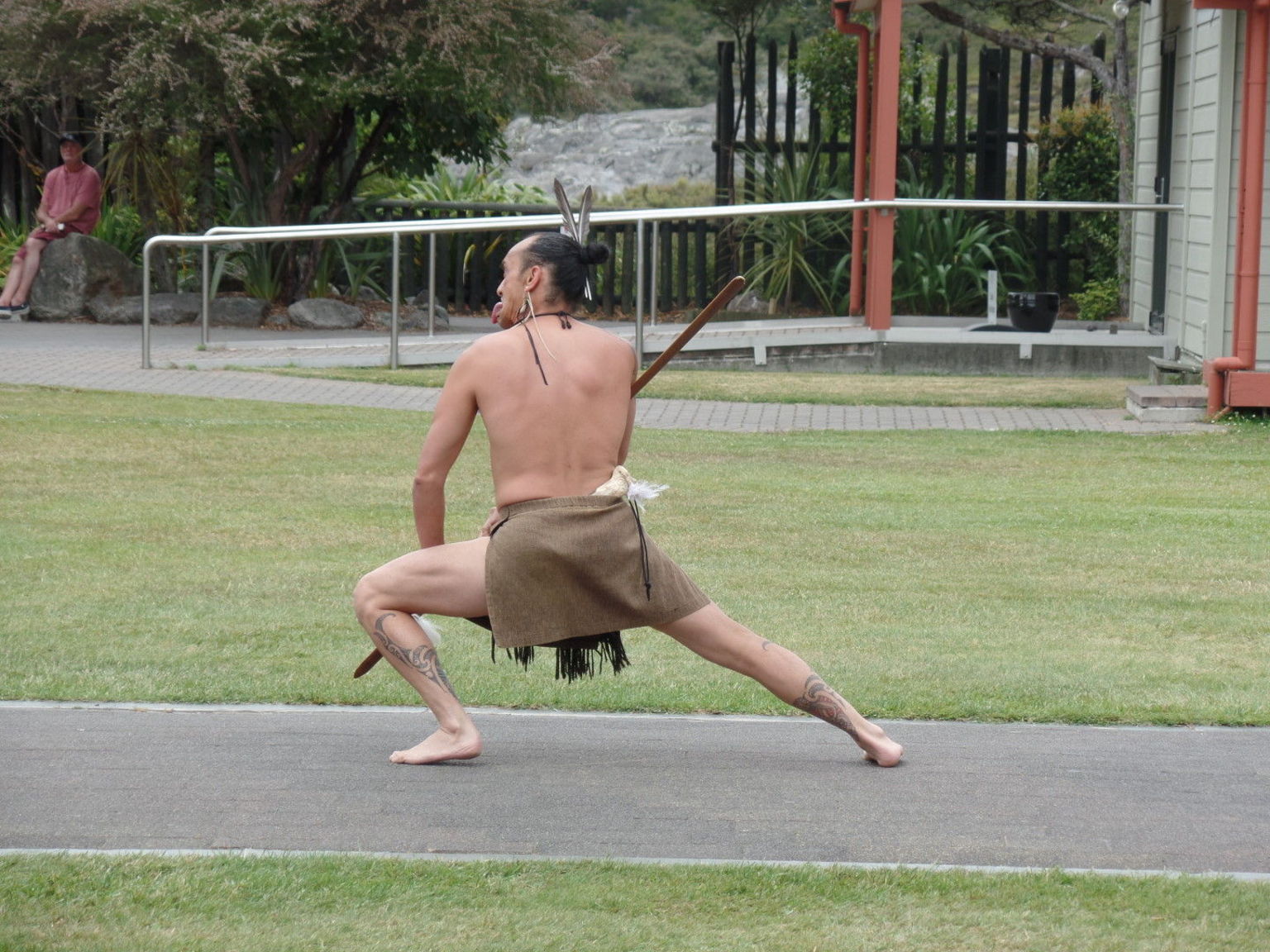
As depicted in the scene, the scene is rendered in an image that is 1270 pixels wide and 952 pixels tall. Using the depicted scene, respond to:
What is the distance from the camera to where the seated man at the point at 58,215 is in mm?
17891

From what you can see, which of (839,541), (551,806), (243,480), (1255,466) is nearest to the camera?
(551,806)

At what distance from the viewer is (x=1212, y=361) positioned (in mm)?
12141

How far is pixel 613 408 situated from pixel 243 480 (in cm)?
538

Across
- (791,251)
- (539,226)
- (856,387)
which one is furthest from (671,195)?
(856,387)

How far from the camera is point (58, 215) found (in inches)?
715

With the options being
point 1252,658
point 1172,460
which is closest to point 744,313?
point 1172,460

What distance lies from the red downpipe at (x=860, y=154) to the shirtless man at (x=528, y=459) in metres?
11.2

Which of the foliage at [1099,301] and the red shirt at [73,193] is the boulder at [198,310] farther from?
the foliage at [1099,301]

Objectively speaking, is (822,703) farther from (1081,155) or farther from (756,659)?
(1081,155)

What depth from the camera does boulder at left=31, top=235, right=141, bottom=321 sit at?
17.9m

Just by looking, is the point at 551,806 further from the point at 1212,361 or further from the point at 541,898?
the point at 1212,361

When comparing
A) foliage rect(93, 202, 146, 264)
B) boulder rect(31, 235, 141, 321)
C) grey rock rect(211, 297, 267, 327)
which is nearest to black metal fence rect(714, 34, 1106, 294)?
grey rock rect(211, 297, 267, 327)

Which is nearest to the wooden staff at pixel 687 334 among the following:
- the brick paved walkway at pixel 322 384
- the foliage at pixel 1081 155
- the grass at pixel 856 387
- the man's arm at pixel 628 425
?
the man's arm at pixel 628 425

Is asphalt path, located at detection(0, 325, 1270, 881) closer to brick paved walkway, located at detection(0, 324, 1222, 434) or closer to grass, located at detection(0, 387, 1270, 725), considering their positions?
grass, located at detection(0, 387, 1270, 725)
